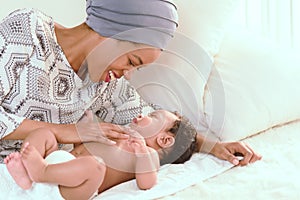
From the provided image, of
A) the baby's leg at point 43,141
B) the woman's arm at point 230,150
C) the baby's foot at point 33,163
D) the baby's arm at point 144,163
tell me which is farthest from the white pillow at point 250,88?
the baby's foot at point 33,163

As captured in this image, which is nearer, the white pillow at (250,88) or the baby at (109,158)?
the baby at (109,158)

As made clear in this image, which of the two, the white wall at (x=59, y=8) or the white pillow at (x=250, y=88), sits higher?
the white wall at (x=59, y=8)

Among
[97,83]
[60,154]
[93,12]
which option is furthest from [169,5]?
[60,154]

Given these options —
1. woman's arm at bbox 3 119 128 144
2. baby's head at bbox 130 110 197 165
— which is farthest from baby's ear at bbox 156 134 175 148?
woman's arm at bbox 3 119 128 144

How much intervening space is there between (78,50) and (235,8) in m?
0.70

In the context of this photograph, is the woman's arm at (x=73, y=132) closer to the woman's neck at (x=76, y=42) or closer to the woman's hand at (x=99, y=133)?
the woman's hand at (x=99, y=133)

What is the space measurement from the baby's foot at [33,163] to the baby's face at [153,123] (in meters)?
0.40

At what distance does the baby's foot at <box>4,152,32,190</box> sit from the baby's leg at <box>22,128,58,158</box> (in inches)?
4.6

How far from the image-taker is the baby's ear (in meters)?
1.61

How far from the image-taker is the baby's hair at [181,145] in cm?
161

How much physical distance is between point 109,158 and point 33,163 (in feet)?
0.82

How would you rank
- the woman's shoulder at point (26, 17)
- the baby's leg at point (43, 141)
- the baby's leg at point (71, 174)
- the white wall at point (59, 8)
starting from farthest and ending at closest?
the white wall at point (59, 8) → the woman's shoulder at point (26, 17) → the baby's leg at point (43, 141) → the baby's leg at point (71, 174)

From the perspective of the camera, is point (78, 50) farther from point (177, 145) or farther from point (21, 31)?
point (177, 145)

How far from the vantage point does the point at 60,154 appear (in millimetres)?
1396
